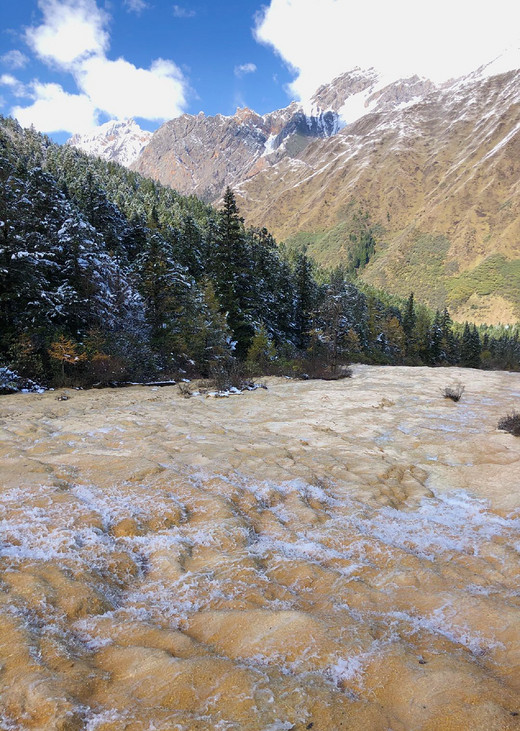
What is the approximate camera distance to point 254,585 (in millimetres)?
3430

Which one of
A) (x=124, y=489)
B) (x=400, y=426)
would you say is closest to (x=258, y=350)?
(x=400, y=426)

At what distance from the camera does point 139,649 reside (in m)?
2.61

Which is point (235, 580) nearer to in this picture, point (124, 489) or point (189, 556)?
point (189, 556)

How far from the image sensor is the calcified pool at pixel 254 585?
7.32 feet

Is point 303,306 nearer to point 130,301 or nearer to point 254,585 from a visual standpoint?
point 130,301

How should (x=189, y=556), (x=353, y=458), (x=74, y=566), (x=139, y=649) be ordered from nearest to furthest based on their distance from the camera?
(x=139, y=649), (x=74, y=566), (x=189, y=556), (x=353, y=458)

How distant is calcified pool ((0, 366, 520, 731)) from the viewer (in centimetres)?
223

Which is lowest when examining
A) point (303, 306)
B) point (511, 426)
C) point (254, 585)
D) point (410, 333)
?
point (254, 585)

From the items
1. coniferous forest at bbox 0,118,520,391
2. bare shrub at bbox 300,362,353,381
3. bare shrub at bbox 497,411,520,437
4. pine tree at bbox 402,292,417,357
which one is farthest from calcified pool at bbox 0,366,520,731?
pine tree at bbox 402,292,417,357

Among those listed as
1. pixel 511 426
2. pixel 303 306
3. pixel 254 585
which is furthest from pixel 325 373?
pixel 303 306

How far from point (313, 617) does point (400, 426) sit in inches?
301

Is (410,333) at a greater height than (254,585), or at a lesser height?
greater

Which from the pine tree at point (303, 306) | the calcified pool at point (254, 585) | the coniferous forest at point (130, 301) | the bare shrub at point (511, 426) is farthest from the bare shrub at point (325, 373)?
the pine tree at point (303, 306)

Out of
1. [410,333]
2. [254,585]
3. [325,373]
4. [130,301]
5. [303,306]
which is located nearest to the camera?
[254,585]
